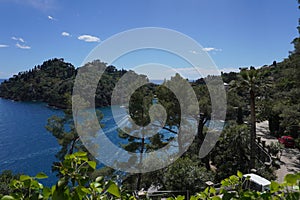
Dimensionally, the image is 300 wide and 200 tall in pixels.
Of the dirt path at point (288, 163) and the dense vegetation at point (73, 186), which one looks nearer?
the dense vegetation at point (73, 186)

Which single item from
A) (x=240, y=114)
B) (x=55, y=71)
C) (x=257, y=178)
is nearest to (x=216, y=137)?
(x=240, y=114)

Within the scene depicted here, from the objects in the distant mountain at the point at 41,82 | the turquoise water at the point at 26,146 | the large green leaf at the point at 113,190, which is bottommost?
the turquoise water at the point at 26,146

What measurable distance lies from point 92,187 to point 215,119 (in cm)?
1291

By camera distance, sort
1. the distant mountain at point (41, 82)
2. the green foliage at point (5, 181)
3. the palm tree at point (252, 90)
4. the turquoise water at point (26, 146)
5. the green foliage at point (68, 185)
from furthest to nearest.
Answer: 1. the distant mountain at point (41, 82)
2. the turquoise water at point (26, 146)
3. the palm tree at point (252, 90)
4. the green foliage at point (5, 181)
5. the green foliage at point (68, 185)

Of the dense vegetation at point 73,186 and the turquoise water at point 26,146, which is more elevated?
the dense vegetation at point 73,186

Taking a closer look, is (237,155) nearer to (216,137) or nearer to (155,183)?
(216,137)

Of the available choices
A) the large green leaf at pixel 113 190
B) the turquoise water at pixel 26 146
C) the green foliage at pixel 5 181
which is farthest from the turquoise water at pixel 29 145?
the large green leaf at pixel 113 190

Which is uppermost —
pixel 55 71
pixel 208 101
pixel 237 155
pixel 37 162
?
pixel 55 71

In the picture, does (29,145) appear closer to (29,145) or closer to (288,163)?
(29,145)

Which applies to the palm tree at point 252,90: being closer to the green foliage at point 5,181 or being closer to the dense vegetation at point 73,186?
the green foliage at point 5,181

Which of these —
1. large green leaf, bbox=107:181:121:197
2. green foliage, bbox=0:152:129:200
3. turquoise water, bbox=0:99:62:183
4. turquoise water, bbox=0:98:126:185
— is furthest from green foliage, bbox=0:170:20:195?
large green leaf, bbox=107:181:121:197

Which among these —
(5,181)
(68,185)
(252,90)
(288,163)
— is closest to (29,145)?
(5,181)

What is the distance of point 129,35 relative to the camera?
5609mm

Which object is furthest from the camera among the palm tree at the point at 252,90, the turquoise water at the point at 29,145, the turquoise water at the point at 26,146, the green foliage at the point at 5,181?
the turquoise water at the point at 26,146
